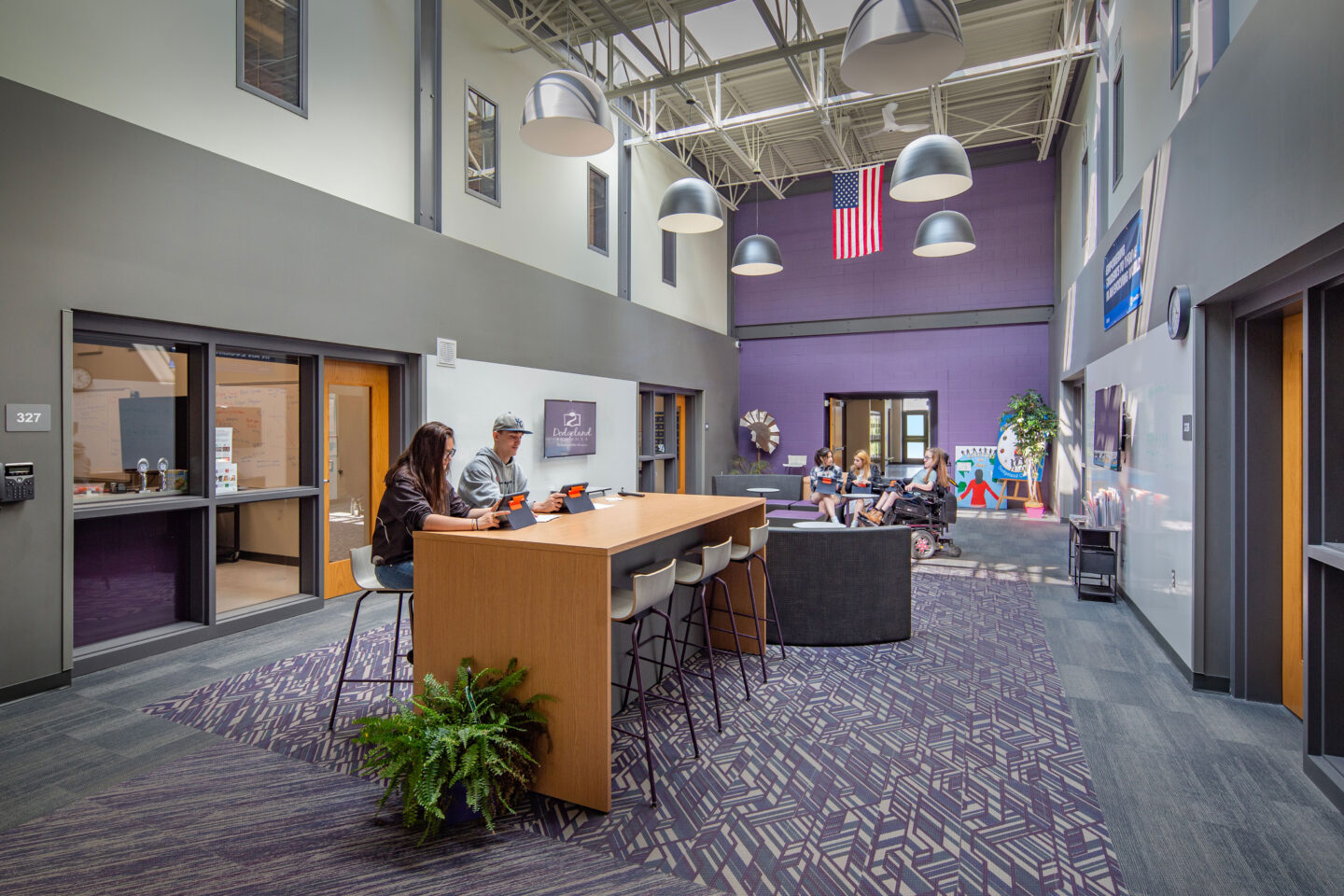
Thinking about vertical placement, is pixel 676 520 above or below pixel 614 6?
below

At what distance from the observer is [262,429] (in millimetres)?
5043

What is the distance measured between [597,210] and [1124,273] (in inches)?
240

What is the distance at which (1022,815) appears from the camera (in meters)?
2.53

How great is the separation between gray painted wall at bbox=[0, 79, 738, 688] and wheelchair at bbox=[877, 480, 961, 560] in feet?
16.1

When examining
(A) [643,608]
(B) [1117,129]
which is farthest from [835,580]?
(B) [1117,129]

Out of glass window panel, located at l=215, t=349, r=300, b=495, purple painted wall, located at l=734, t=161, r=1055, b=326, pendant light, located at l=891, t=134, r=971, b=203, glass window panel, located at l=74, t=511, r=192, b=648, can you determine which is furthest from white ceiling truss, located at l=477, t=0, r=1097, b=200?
glass window panel, located at l=74, t=511, r=192, b=648

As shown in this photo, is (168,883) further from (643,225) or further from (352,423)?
(643,225)

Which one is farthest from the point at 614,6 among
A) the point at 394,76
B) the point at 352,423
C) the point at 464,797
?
the point at 464,797

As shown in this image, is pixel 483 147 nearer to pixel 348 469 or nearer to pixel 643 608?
pixel 348 469

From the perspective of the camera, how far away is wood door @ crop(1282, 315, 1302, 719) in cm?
344

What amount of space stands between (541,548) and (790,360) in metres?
11.0

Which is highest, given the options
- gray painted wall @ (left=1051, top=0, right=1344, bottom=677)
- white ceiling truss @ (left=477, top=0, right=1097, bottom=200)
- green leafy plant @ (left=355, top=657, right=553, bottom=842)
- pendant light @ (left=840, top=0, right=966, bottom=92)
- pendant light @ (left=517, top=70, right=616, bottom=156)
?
white ceiling truss @ (left=477, top=0, right=1097, bottom=200)

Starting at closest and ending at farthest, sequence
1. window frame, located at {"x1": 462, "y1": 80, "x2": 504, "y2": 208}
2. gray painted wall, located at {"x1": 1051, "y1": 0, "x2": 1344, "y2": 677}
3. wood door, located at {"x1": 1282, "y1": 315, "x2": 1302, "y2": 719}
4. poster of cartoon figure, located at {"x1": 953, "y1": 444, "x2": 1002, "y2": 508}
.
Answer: gray painted wall, located at {"x1": 1051, "y1": 0, "x2": 1344, "y2": 677}
wood door, located at {"x1": 1282, "y1": 315, "x2": 1302, "y2": 719}
window frame, located at {"x1": 462, "y1": 80, "x2": 504, "y2": 208}
poster of cartoon figure, located at {"x1": 953, "y1": 444, "x2": 1002, "y2": 508}

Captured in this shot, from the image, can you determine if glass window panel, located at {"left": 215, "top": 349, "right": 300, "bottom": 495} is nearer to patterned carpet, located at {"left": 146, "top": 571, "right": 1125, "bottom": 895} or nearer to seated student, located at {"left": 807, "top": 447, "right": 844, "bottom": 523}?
patterned carpet, located at {"left": 146, "top": 571, "right": 1125, "bottom": 895}
